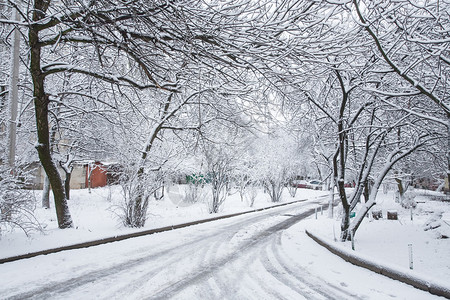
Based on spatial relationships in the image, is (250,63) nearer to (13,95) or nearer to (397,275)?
(397,275)

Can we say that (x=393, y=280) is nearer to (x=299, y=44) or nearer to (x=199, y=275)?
(x=199, y=275)

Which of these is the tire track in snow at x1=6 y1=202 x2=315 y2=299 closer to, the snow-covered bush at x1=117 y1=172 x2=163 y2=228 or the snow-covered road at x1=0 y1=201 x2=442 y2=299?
the snow-covered road at x1=0 y1=201 x2=442 y2=299

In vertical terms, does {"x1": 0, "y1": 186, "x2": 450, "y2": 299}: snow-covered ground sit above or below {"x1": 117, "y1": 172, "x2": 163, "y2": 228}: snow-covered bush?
below

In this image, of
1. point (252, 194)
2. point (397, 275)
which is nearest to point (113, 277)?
point (397, 275)

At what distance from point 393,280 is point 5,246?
322 inches

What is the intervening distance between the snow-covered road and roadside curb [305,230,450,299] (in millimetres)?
171

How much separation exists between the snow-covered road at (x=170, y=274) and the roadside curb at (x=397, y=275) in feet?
0.56

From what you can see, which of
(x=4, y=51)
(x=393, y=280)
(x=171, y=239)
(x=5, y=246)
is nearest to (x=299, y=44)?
(x=393, y=280)

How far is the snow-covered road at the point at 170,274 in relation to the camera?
14.6ft

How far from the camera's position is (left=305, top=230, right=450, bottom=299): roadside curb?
455cm

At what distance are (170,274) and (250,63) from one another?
424 centimetres

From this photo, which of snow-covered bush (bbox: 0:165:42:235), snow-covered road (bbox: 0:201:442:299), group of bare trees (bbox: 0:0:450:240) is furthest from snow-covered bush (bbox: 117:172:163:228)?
snow-covered bush (bbox: 0:165:42:235)

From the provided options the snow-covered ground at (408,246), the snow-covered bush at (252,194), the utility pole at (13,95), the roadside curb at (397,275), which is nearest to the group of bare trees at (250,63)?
the utility pole at (13,95)

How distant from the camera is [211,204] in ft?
52.1
